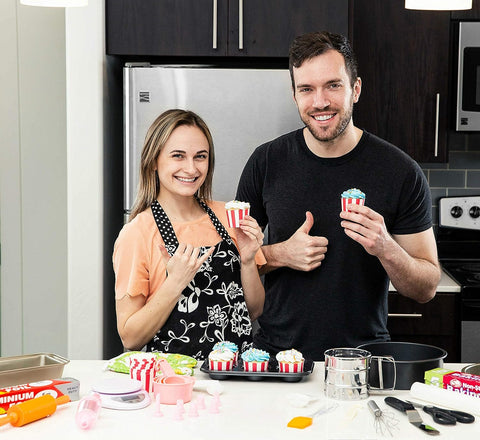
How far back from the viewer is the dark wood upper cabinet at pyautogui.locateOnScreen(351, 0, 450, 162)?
3.71m

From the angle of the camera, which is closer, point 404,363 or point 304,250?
point 404,363

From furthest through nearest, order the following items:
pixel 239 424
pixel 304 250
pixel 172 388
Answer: pixel 304 250 → pixel 172 388 → pixel 239 424

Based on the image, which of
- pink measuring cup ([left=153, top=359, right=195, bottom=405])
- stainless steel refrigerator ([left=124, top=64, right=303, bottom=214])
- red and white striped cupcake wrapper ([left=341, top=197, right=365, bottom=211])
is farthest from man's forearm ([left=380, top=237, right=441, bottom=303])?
stainless steel refrigerator ([left=124, top=64, right=303, bottom=214])

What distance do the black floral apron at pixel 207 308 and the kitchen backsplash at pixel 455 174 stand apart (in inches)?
78.4

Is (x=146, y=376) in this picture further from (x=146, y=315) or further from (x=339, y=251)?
(x=339, y=251)

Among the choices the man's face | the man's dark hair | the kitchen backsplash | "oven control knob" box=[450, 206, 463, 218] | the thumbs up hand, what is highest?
the man's dark hair

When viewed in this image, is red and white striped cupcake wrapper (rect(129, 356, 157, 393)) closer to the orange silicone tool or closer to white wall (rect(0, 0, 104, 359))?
the orange silicone tool

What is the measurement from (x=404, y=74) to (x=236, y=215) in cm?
178

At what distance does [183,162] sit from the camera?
2426 millimetres

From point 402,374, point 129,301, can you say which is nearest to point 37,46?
point 129,301

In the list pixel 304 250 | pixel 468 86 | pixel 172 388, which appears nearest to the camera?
pixel 172 388

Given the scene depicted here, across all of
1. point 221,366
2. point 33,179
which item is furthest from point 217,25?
point 221,366

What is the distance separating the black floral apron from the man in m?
0.16

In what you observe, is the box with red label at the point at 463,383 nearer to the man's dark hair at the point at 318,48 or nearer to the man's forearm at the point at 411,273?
the man's forearm at the point at 411,273
